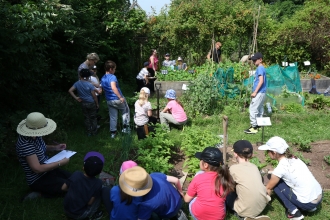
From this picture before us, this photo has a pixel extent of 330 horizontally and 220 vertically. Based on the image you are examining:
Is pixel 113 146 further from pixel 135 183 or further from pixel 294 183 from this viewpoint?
pixel 294 183

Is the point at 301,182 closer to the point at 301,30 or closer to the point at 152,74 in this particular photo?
the point at 152,74

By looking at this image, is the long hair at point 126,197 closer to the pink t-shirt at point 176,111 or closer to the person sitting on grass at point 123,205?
the person sitting on grass at point 123,205

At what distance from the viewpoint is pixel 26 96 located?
5988 mm

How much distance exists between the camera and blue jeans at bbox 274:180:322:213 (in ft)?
12.5

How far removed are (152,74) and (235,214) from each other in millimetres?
6893

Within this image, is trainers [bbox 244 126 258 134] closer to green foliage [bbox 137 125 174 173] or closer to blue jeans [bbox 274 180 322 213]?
green foliage [bbox 137 125 174 173]

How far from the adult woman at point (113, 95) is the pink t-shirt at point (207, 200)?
2604 mm

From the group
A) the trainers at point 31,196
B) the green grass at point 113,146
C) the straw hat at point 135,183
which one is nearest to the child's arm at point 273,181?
the green grass at point 113,146

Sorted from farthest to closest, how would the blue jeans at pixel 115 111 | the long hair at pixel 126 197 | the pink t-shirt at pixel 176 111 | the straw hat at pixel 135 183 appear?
the pink t-shirt at pixel 176 111 → the blue jeans at pixel 115 111 → the long hair at pixel 126 197 → the straw hat at pixel 135 183

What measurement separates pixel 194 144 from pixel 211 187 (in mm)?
1708

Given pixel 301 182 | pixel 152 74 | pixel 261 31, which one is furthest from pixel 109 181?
pixel 261 31

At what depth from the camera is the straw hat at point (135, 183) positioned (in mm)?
3050

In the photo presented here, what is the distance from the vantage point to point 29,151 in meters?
3.91

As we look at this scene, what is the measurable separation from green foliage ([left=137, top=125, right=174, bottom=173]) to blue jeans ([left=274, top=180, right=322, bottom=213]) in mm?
1527
